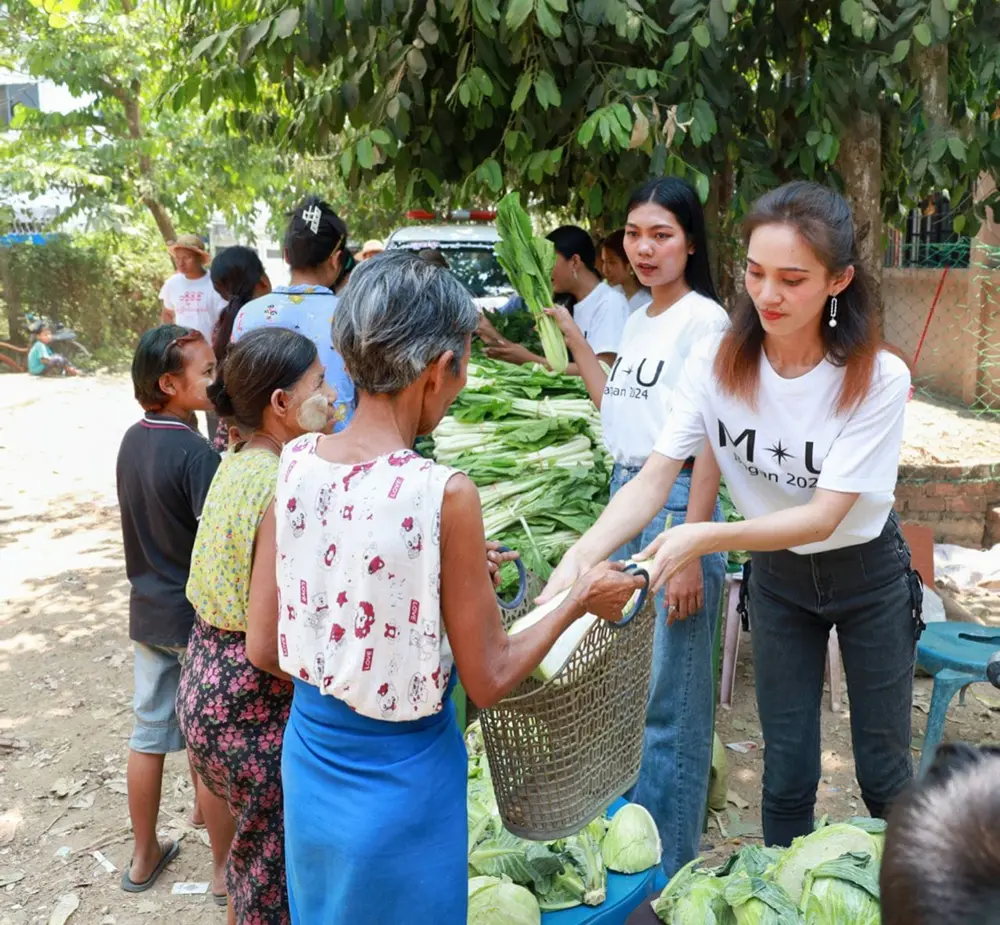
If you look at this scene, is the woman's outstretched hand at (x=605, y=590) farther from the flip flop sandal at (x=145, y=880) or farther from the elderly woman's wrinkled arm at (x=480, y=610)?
the flip flop sandal at (x=145, y=880)

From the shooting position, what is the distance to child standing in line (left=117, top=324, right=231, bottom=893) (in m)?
3.18

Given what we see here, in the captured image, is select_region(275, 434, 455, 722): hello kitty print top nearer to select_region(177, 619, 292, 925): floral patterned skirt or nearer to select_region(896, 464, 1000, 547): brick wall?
select_region(177, 619, 292, 925): floral patterned skirt

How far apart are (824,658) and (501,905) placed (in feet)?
3.55

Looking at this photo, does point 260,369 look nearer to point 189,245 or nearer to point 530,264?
point 530,264

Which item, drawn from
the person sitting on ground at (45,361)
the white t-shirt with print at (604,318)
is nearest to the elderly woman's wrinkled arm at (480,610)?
the white t-shirt with print at (604,318)

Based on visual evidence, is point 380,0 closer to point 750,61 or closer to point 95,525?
point 750,61

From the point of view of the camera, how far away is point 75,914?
3469 mm

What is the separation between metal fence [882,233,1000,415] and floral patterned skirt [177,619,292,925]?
712 centimetres

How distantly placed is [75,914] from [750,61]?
506cm

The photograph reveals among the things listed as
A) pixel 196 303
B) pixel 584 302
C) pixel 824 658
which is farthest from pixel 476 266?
pixel 824 658

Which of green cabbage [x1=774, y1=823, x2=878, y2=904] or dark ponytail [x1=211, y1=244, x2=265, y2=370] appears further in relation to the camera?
dark ponytail [x1=211, y1=244, x2=265, y2=370]

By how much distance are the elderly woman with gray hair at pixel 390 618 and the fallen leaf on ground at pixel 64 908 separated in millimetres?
1966

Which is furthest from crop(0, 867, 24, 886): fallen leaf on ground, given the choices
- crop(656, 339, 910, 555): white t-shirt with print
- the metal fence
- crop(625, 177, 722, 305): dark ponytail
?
the metal fence

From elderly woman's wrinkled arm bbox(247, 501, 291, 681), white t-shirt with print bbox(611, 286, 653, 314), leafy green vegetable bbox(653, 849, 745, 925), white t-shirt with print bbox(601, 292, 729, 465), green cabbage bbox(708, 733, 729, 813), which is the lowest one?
green cabbage bbox(708, 733, 729, 813)
